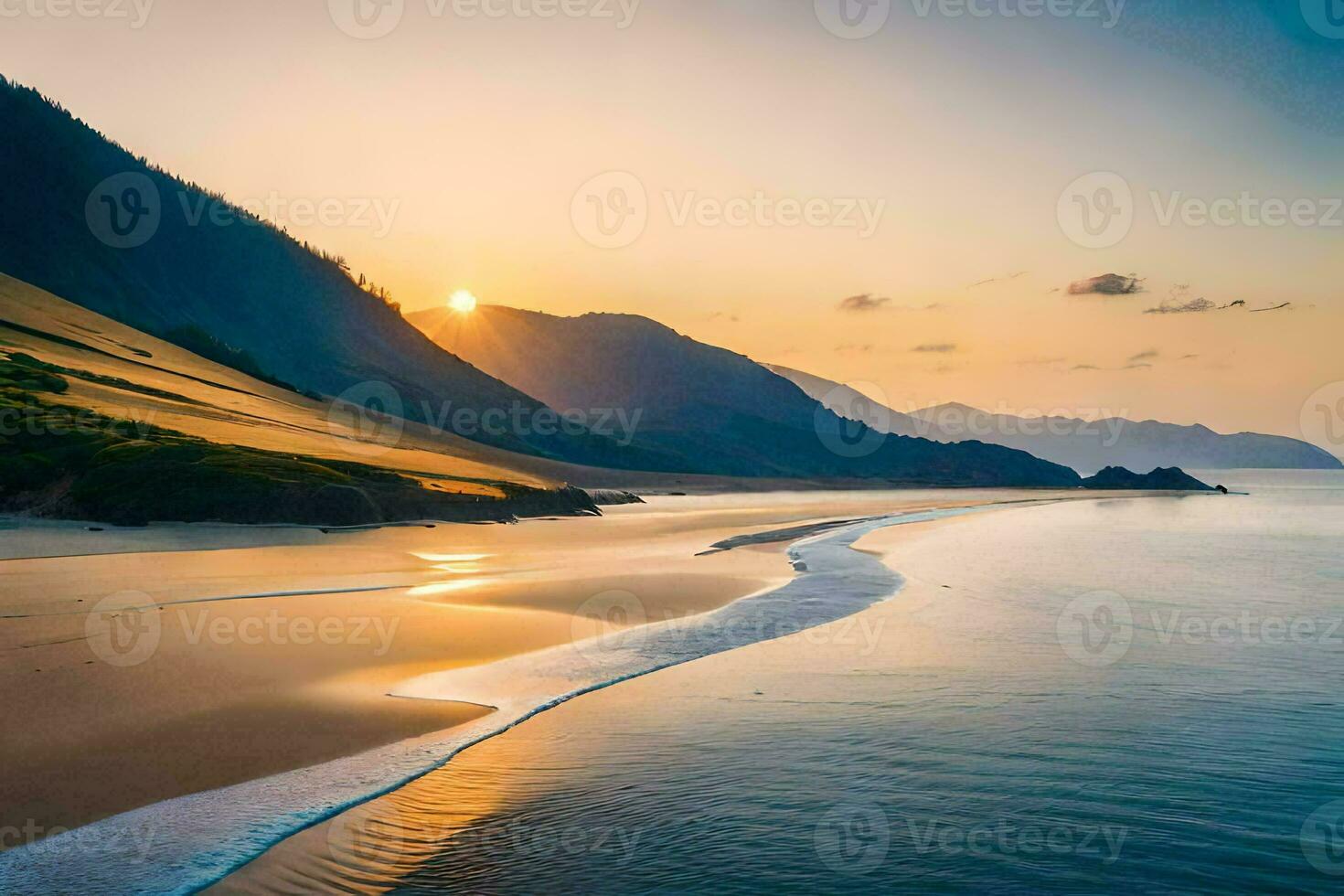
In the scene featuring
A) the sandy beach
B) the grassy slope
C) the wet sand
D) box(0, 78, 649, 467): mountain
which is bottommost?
the wet sand

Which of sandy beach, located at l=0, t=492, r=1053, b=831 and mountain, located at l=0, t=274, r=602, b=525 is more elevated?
mountain, located at l=0, t=274, r=602, b=525

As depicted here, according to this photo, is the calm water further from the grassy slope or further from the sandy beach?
the grassy slope

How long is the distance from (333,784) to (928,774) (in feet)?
21.9

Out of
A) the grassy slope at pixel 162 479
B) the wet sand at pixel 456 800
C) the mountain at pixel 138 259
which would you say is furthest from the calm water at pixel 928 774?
the mountain at pixel 138 259

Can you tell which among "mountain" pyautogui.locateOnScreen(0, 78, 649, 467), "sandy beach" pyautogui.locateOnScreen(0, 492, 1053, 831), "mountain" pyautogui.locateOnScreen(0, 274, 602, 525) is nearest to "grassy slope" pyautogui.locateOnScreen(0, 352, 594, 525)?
"mountain" pyautogui.locateOnScreen(0, 274, 602, 525)

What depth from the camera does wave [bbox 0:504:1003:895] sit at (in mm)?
7277

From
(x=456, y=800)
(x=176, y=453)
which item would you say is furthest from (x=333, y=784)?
(x=176, y=453)

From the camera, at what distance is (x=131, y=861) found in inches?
292

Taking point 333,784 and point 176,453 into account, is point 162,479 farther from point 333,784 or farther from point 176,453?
point 333,784

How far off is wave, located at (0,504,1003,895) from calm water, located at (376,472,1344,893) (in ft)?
2.00

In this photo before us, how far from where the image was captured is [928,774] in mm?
10609

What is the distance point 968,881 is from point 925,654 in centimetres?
1004

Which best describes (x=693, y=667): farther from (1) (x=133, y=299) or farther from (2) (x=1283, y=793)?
(1) (x=133, y=299)

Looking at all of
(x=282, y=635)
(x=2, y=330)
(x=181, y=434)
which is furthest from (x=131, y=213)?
(x=282, y=635)
